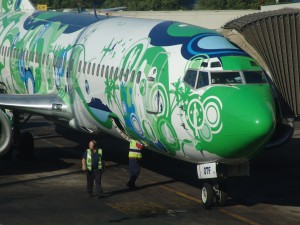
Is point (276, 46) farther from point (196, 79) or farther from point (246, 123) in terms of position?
point (246, 123)

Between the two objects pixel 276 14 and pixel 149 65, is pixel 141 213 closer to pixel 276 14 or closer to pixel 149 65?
pixel 149 65

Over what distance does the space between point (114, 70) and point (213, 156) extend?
568 cm

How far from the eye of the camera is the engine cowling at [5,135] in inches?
1094

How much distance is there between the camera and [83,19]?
105ft

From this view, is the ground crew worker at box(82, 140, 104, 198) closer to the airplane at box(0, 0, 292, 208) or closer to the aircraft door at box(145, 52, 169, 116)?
the airplane at box(0, 0, 292, 208)

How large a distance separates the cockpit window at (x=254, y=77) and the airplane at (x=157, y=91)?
1.2 inches

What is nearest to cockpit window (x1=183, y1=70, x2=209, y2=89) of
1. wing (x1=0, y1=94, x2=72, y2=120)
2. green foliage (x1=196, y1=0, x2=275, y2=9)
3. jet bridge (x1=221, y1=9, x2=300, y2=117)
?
jet bridge (x1=221, y1=9, x2=300, y2=117)

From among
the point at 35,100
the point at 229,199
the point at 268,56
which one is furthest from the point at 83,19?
the point at 229,199

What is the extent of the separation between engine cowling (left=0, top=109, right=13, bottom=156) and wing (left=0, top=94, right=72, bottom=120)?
5.36 feet


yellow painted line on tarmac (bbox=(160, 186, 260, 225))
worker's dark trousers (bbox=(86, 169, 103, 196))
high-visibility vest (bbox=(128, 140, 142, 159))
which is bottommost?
yellow painted line on tarmac (bbox=(160, 186, 260, 225))

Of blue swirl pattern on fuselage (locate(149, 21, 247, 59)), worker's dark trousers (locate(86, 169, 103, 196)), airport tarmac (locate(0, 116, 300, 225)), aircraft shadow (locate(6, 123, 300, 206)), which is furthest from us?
aircraft shadow (locate(6, 123, 300, 206))

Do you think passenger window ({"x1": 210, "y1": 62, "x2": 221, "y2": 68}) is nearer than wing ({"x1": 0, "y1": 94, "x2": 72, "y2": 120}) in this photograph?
Yes

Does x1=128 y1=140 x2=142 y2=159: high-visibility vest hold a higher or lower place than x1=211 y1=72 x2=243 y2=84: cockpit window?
lower

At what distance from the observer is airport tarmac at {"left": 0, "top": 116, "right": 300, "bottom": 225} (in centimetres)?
2278
